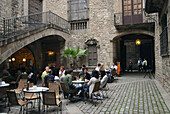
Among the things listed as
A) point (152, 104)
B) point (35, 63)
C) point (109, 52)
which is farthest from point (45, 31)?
point (152, 104)

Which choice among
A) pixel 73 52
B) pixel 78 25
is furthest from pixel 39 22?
pixel 73 52

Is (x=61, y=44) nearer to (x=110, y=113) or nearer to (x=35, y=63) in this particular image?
(x=35, y=63)

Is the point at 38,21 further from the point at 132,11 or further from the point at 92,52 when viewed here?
the point at 132,11

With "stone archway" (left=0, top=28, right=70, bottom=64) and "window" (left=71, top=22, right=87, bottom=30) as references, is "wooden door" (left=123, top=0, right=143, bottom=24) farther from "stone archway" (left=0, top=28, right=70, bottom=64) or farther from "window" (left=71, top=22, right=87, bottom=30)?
"stone archway" (left=0, top=28, right=70, bottom=64)

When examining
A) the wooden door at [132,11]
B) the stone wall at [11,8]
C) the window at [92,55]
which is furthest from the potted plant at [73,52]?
the stone wall at [11,8]

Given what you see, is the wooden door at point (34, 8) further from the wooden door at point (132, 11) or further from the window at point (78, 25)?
the wooden door at point (132, 11)

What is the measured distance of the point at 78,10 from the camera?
1437 centimetres

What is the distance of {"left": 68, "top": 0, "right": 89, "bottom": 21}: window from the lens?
1414cm

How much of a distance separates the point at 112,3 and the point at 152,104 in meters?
10.3

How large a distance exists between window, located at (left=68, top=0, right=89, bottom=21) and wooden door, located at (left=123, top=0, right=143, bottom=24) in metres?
3.45

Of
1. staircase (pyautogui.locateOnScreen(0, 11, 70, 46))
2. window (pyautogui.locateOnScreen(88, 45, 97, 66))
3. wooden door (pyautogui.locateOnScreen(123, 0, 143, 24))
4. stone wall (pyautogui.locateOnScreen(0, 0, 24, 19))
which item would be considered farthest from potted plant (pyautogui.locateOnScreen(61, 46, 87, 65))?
stone wall (pyautogui.locateOnScreen(0, 0, 24, 19))

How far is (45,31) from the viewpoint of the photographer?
1062 cm

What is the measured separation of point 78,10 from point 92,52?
4.23 meters

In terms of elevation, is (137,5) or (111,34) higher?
(137,5)
